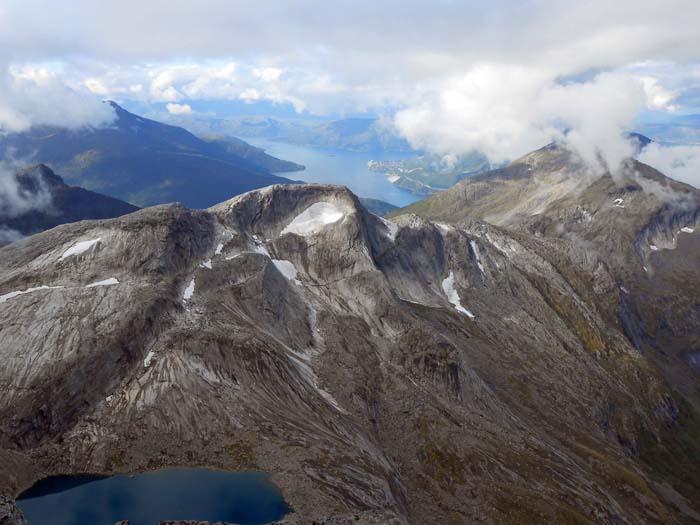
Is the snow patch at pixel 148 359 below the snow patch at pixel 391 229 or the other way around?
the other way around

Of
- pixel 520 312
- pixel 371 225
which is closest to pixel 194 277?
pixel 371 225

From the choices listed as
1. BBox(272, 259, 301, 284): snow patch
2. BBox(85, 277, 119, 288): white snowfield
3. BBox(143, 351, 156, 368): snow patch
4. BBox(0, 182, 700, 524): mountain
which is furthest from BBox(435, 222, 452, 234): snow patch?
BBox(143, 351, 156, 368): snow patch

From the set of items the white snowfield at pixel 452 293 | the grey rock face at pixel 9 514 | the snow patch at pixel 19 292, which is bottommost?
the white snowfield at pixel 452 293

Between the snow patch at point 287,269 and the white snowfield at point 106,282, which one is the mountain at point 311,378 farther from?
the white snowfield at point 106,282

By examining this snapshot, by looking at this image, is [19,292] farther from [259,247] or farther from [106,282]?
[259,247]

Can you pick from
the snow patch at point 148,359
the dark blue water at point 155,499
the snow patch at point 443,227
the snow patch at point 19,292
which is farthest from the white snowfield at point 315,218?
the dark blue water at point 155,499

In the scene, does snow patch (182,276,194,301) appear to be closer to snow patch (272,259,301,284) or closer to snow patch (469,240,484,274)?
snow patch (272,259,301,284)
